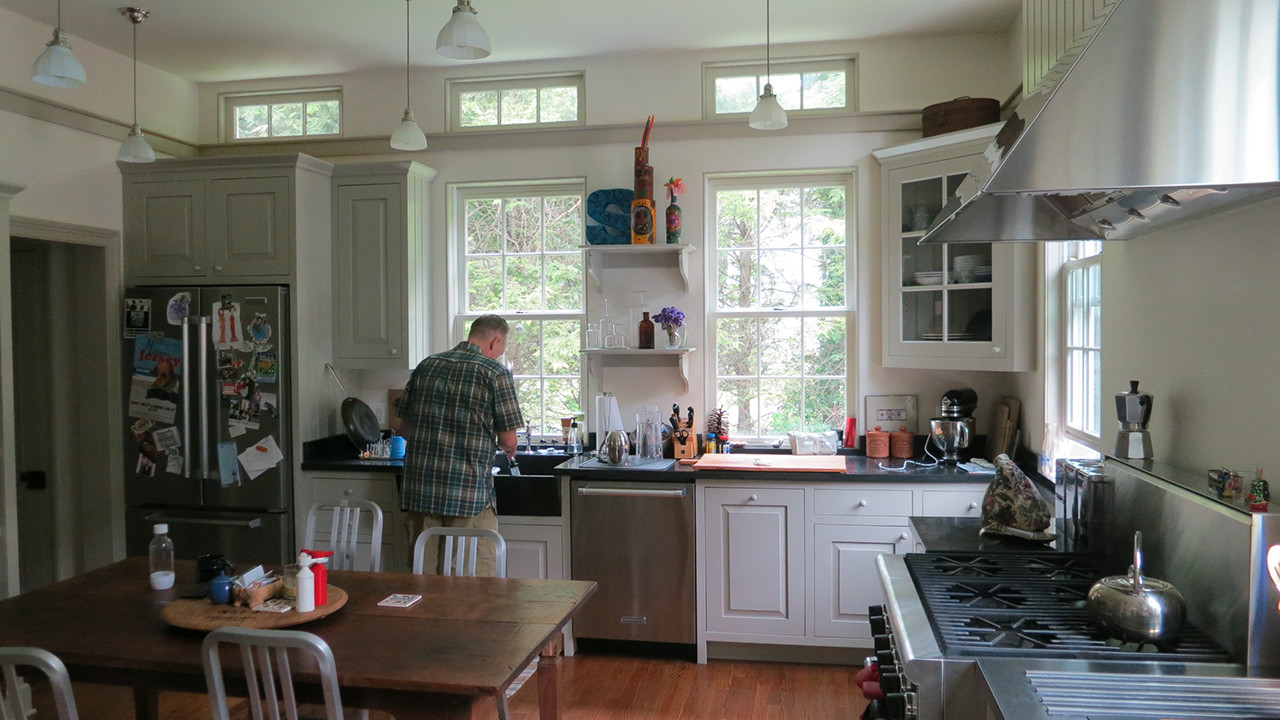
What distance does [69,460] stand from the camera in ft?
14.5

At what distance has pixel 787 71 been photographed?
14.3 ft

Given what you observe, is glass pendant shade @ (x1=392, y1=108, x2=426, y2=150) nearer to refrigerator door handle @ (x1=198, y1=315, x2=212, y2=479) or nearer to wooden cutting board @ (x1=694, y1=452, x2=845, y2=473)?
refrigerator door handle @ (x1=198, y1=315, x2=212, y2=479)

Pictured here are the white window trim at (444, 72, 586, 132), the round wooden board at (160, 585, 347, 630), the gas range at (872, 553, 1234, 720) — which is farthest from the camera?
the white window trim at (444, 72, 586, 132)

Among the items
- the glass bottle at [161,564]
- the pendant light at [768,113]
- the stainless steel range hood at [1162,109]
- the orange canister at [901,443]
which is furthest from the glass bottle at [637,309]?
the stainless steel range hood at [1162,109]

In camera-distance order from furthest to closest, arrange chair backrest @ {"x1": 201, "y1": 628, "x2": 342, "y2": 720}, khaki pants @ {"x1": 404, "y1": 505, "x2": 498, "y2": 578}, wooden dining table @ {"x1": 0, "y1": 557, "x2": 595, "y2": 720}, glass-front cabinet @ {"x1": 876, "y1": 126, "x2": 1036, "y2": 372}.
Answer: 1. glass-front cabinet @ {"x1": 876, "y1": 126, "x2": 1036, "y2": 372}
2. khaki pants @ {"x1": 404, "y1": 505, "x2": 498, "y2": 578}
3. wooden dining table @ {"x1": 0, "y1": 557, "x2": 595, "y2": 720}
4. chair backrest @ {"x1": 201, "y1": 628, "x2": 342, "y2": 720}

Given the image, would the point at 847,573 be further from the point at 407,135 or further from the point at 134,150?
the point at 134,150

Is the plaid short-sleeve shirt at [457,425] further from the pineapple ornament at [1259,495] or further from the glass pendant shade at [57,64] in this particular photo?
the pineapple ornament at [1259,495]

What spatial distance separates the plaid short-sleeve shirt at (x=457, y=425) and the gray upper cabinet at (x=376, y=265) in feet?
3.43

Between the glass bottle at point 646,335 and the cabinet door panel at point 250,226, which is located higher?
the cabinet door panel at point 250,226

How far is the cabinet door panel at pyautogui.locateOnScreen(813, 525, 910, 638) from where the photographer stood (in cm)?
377

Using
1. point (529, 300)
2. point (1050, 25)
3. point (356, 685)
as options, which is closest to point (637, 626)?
point (529, 300)

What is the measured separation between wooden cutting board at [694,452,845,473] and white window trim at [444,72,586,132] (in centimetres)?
189

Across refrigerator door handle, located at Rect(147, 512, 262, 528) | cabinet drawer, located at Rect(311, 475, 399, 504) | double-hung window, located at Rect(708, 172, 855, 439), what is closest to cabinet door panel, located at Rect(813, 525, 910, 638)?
double-hung window, located at Rect(708, 172, 855, 439)

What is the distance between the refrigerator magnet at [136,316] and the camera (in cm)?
431
